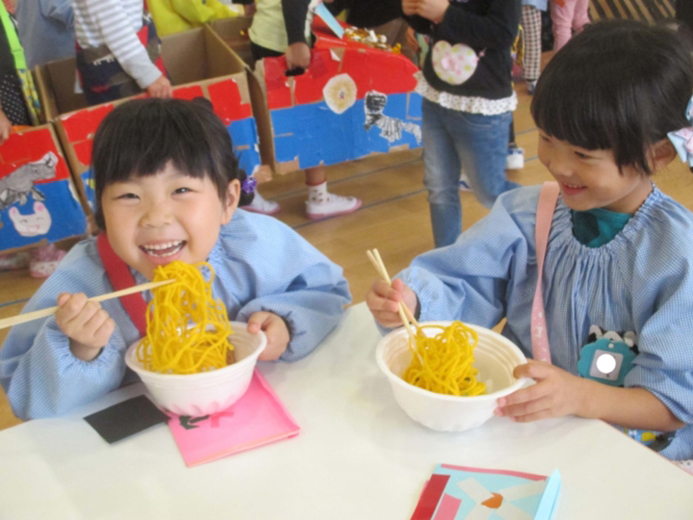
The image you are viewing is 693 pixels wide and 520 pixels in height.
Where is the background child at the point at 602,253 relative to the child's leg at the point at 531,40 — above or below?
above

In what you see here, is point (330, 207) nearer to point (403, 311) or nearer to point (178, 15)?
point (178, 15)

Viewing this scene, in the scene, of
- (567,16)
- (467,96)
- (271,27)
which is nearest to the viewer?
(467,96)

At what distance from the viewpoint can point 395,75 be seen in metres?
2.54

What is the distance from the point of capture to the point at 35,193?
2.21 m

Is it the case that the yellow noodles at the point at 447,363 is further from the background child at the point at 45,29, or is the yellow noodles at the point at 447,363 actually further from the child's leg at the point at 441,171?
the background child at the point at 45,29

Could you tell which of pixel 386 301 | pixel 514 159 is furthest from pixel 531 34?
pixel 386 301

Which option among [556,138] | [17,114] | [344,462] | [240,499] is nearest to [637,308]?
[556,138]

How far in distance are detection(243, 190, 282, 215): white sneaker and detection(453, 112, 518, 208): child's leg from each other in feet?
3.67

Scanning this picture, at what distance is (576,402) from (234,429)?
1.44 ft

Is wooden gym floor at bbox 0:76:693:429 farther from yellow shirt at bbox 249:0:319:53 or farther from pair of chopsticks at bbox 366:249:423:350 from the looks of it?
pair of chopsticks at bbox 366:249:423:350

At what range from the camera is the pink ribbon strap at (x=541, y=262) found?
40.4 inches

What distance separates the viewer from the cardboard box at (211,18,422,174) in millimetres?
2424

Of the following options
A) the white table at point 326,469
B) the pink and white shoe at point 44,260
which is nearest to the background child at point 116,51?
the pink and white shoe at point 44,260

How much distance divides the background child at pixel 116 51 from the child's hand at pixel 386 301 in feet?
4.96
